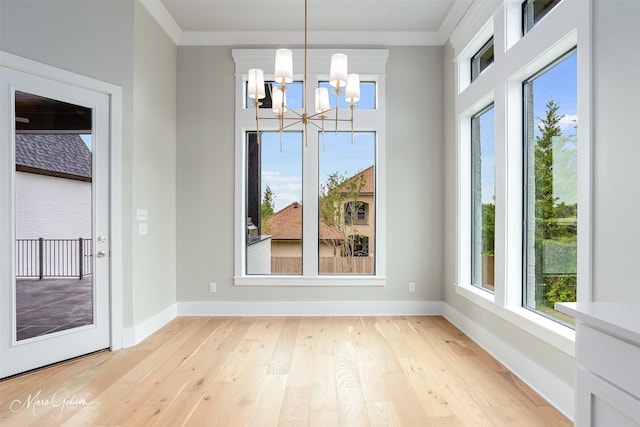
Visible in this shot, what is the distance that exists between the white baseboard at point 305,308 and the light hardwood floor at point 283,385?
2.17 feet

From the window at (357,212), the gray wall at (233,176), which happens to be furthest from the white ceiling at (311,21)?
the window at (357,212)

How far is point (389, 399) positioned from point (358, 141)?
3.02 m

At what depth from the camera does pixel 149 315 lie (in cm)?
369

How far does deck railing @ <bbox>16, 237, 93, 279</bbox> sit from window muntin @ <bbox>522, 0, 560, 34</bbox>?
4076mm

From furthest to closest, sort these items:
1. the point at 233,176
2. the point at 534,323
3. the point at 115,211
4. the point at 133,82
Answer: the point at 233,176 → the point at 133,82 → the point at 115,211 → the point at 534,323

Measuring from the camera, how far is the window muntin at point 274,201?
448 cm

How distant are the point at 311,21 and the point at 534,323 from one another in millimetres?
3686

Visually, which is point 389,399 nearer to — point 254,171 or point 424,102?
point 254,171

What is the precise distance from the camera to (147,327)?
362 centimetres

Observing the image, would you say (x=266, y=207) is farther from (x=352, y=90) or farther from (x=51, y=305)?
(x=51, y=305)

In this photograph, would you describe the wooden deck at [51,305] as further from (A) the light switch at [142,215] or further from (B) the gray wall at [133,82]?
(A) the light switch at [142,215]

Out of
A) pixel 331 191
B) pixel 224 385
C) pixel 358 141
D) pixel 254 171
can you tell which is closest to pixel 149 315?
pixel 224 385

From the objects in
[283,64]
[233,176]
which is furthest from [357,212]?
[283,64]

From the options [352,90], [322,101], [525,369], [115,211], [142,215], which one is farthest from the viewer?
[142,215]
